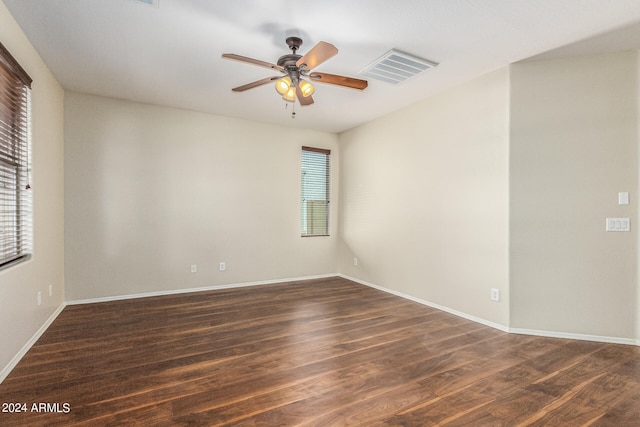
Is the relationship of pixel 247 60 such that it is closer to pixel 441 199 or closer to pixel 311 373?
pixel 311 373

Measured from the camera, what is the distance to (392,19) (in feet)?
7.86

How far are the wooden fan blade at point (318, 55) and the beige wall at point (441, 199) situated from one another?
2078 mm

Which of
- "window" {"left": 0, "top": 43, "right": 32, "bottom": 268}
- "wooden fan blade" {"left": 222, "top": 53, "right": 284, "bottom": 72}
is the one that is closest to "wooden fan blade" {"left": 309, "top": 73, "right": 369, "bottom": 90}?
"wooden fan blade" {"left": 222, "top": 53, "right": 284, "bottom": 72}

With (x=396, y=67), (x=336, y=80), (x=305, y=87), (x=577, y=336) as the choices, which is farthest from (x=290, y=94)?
(x=577, y=336)

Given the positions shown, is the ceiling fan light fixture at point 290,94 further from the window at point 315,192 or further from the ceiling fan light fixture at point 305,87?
the window at point 315,192

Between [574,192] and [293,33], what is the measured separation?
2.99m

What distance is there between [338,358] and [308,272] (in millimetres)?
3075

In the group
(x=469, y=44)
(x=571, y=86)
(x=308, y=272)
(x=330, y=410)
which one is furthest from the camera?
(x=308, y=272)

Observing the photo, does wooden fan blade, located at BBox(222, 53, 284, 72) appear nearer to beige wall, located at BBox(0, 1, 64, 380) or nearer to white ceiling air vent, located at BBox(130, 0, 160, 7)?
white ceiling air vent, located at BBox(130, 0, 160, 7)

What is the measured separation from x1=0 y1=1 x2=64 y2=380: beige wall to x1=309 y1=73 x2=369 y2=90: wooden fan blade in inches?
90.7

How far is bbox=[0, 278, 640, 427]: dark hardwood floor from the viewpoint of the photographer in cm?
182

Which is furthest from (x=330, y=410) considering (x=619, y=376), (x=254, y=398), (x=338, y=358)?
(x=619, y=376)

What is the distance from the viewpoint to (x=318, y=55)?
2279 millimetres

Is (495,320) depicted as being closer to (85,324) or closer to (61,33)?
(85,324)
